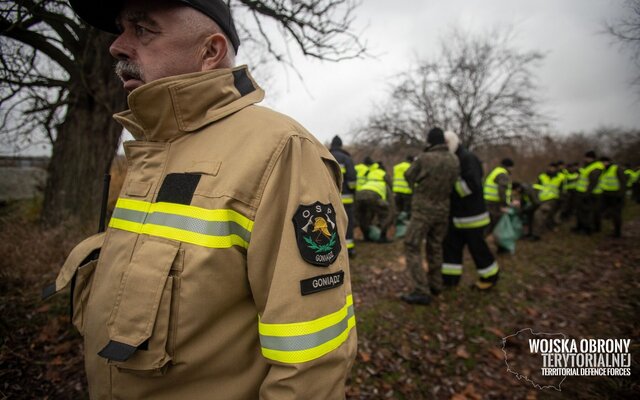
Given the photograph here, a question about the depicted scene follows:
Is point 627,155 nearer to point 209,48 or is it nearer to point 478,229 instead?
point 478,229

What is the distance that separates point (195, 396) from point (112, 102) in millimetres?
6242

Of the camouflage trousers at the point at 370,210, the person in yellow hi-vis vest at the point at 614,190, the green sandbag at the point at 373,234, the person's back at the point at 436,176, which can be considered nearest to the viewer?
the person's back at the point at 436,176

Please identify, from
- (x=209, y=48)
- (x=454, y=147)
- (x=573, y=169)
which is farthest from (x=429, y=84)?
(x=209, y=48)

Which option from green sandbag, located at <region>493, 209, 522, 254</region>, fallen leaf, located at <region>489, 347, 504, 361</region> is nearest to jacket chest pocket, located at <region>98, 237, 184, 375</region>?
fallen leaf, located at <region>489, 347, 504, 361</region>

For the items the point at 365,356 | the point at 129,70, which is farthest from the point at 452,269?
the point at 129,70

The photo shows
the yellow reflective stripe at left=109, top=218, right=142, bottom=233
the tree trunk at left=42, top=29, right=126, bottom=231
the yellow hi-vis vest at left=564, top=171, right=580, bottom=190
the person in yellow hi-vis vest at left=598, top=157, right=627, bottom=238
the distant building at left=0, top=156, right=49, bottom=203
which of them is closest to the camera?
the yellow reflective stripe at left=109, top=218, right=142, bottom=233

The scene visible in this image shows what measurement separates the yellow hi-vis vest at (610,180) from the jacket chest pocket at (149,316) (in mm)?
12059

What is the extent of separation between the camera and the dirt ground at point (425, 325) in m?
3.08

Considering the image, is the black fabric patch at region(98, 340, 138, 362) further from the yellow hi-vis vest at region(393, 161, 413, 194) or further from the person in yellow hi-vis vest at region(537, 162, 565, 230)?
the person in yellow hi-vis vest at region(537, 162, 565, 230)

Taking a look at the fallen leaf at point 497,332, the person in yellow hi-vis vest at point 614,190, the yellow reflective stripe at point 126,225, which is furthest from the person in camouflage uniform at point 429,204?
the person in yellow hi-vis vest at point 614,190

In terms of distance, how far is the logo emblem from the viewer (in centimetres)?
108

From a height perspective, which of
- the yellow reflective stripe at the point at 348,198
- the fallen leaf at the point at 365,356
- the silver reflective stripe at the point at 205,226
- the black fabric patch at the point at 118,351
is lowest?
the fallen leaf at the point at 365,356

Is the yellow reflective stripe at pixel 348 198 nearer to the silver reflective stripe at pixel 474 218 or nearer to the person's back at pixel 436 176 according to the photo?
the person's back at pixel 436 176

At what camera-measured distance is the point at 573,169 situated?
1163 centimetres
